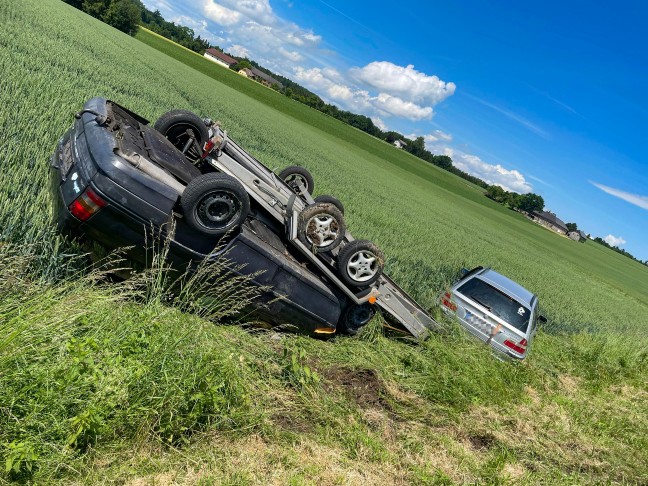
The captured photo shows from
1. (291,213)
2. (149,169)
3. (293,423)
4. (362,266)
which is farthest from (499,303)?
(149,169)

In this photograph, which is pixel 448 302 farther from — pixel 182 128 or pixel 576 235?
pixel 576 235

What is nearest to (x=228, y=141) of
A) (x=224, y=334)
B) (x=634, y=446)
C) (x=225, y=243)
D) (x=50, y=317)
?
(x=225, y=243)

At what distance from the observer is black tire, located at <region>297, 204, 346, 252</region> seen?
511 cm

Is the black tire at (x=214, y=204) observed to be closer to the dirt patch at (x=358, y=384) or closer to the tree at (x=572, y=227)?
the dirt patch at (x=358, y=384)

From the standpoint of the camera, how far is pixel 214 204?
4.19 m

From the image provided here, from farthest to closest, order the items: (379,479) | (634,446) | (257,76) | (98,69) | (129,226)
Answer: (257,76) → (98,69) → (634,446) → (129,226) → (379,479)

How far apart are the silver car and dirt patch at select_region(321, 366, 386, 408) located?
2780 mm

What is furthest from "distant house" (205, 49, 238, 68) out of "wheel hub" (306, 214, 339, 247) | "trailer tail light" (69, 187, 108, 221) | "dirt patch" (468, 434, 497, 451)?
"dirt patch" (468, 434, 497, 451)

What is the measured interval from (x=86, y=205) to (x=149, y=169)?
62 cm

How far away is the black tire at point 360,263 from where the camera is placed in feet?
17.7

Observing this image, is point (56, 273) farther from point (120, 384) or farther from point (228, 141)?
point (228, 141)

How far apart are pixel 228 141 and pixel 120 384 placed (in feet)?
12.8

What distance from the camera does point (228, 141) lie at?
6066 mm

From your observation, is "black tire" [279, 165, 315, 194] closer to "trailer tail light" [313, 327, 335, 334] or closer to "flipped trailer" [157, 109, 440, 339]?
"flipped trailer" [157, 109, 440, 339]
